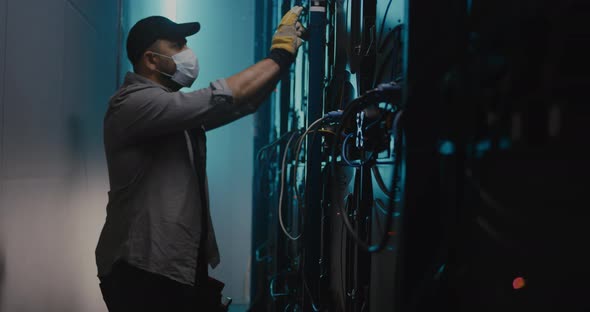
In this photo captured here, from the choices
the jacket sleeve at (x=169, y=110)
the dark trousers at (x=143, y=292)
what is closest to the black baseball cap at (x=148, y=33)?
the jacket sleeve at (x=169, y=110)

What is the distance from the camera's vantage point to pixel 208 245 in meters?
1.74

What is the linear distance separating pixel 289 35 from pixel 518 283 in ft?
4.04

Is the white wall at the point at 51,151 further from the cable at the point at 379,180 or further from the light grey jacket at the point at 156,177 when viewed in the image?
the cable at the point at 379,180

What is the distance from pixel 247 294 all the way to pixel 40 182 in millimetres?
2324

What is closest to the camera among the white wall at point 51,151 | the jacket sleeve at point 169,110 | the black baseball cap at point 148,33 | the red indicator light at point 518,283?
the red indicator light at point 518,283

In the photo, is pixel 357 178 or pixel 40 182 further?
pixel 40 182

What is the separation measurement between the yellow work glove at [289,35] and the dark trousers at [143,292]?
0.89 metres

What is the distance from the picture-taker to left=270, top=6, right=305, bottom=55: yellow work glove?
5.31ft

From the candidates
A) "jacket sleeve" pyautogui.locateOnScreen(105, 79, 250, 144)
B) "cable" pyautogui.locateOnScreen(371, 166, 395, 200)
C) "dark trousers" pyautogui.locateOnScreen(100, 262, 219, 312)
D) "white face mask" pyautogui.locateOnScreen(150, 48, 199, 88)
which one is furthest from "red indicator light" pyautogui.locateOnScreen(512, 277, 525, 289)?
"white face mask" pyautogui.locateOnScreen(150, 48, 199, 88)

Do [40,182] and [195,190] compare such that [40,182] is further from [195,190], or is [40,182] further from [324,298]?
[324,298]

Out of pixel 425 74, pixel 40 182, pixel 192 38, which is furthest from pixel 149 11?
pixel 425 74

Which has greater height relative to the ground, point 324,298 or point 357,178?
point 357,178

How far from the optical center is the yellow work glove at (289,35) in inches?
63.7

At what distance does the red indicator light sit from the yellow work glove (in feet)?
3.91
